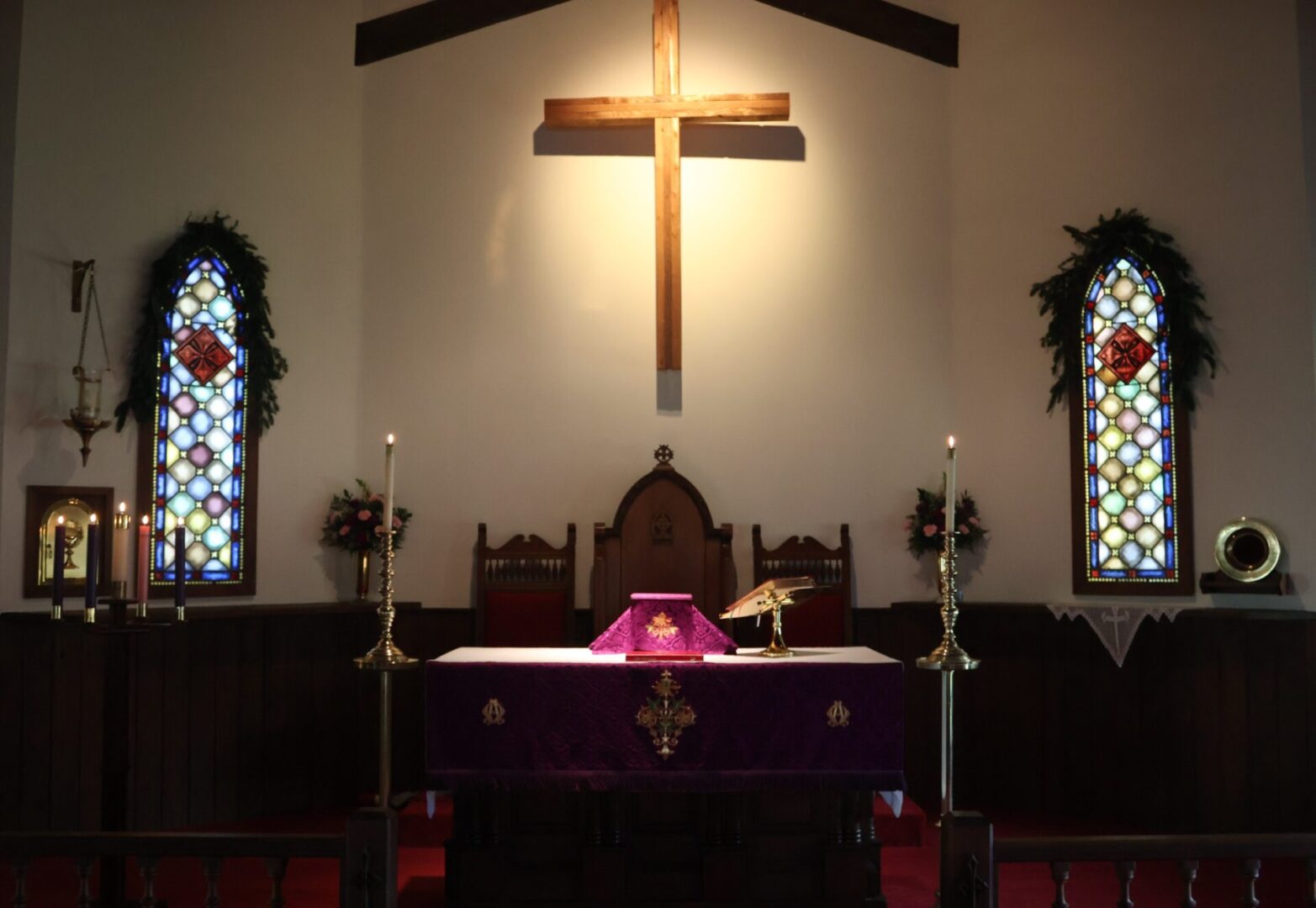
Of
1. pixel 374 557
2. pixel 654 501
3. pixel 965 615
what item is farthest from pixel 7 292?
pixel 965 615

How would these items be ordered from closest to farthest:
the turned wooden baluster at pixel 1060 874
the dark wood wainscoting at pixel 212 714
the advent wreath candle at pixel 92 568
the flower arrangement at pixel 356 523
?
1. the turned wooden baluster at pixel 1060 874
2. the advent wreath candle at pixel 92 568
3. the dark wood wainscoting at pixel 212 714
4. the flower arrangement at pixel 356 523

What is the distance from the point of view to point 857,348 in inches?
323

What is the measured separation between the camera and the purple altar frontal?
5129 mm

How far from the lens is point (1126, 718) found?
287 inches

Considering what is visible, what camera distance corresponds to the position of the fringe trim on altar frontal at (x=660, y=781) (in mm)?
5109

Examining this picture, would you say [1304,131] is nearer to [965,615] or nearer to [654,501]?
[965,615]

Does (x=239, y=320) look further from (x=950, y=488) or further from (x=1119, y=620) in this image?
(x=1119, y=620)

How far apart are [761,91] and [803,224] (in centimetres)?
92

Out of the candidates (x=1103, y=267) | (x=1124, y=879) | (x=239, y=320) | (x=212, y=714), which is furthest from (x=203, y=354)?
(x=1124, y=879)

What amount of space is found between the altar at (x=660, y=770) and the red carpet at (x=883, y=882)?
55cm

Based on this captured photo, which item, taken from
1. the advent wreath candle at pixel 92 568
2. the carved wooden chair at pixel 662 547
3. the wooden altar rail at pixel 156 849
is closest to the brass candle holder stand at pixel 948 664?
the wooden altar rail at pixel 156 849

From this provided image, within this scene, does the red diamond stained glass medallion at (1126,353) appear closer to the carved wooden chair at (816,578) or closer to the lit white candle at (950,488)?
the carved wooden chair at (816,578)

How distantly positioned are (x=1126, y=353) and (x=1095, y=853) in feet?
15.1

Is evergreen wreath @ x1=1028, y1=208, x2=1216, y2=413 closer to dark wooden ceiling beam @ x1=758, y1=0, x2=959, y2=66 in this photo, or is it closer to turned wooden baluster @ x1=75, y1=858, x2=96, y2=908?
dark wooden ceiling beam @ x1=758, y1=0, x2=959, y2=66
